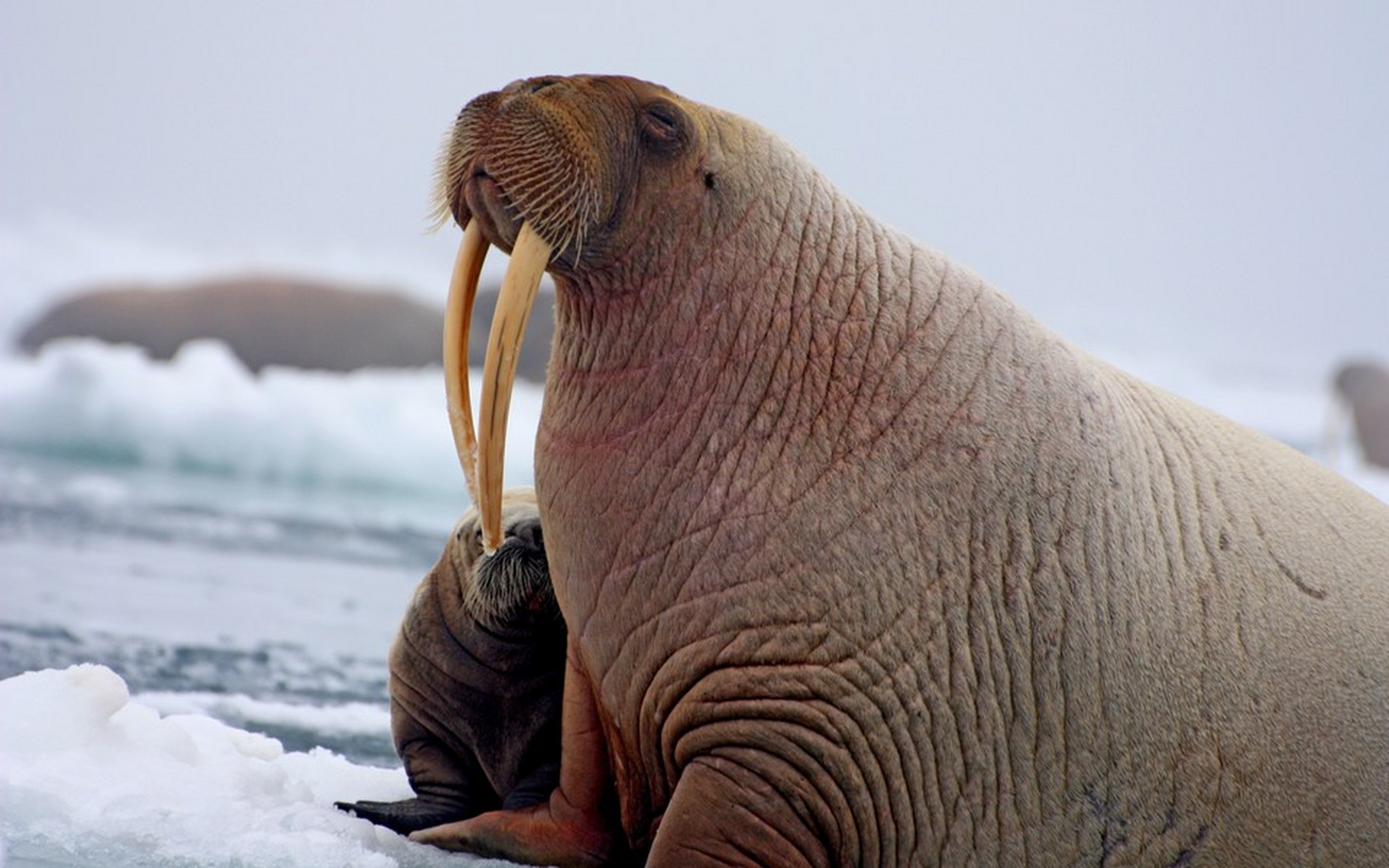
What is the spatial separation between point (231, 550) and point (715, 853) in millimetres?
5690

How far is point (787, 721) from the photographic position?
3043 mm

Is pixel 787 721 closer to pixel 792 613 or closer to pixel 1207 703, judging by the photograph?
pixel 792 613

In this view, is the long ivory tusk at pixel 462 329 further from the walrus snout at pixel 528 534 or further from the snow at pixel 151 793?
the snow at pixel 151 793

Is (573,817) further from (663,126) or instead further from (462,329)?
(663,126)

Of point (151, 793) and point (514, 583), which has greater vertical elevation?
point (514, 583)

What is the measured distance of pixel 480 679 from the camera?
4043mm

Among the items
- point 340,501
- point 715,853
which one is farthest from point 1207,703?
point 340,501

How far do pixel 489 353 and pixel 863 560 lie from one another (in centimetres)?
82

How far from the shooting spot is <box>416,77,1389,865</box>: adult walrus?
3.08 m

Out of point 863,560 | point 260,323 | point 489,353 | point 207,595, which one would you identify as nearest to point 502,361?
point 489,353

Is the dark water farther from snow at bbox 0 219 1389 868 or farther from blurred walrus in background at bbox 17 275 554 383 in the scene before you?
blurred walrus in background at bbox 17 275 554 383

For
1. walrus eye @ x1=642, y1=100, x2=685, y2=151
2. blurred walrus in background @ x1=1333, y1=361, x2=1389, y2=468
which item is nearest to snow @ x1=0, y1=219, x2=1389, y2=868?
walrus eye @ x1=642, y1=100, x2=685, y2=151

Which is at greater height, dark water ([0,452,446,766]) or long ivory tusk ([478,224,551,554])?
long ivory tusk ([478,224,551,554])

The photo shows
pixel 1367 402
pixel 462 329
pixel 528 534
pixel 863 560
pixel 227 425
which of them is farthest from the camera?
pixel 1367 402
